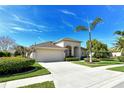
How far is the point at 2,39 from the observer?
28.8 m

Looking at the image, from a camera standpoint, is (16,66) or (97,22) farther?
(97,22)

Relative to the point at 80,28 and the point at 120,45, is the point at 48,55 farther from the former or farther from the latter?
the point at 120,45

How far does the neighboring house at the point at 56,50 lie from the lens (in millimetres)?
19500

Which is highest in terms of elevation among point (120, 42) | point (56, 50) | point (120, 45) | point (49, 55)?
point (120, 42)

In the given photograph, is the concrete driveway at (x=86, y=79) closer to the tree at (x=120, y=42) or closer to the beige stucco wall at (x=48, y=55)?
the beige stucco wall at (x=48, y=55)

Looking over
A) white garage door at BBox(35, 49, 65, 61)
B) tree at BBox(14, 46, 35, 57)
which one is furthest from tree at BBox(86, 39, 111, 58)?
tree at BBox(14, 46, 35, 57)

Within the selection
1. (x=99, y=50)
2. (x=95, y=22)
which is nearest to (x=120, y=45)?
(x=99, y=50)

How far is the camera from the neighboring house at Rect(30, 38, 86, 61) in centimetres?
1950

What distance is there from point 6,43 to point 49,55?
1483 centimetres

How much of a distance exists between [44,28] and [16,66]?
1055 cm

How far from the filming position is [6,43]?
29.3 metres

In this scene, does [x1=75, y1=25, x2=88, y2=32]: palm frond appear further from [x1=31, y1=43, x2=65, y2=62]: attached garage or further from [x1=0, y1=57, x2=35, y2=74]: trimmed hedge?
[x1=0, y1=57, x2=35, y2=74]: trimmed hedge

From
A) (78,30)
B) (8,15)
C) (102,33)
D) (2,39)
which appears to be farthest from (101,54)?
(2,39)
